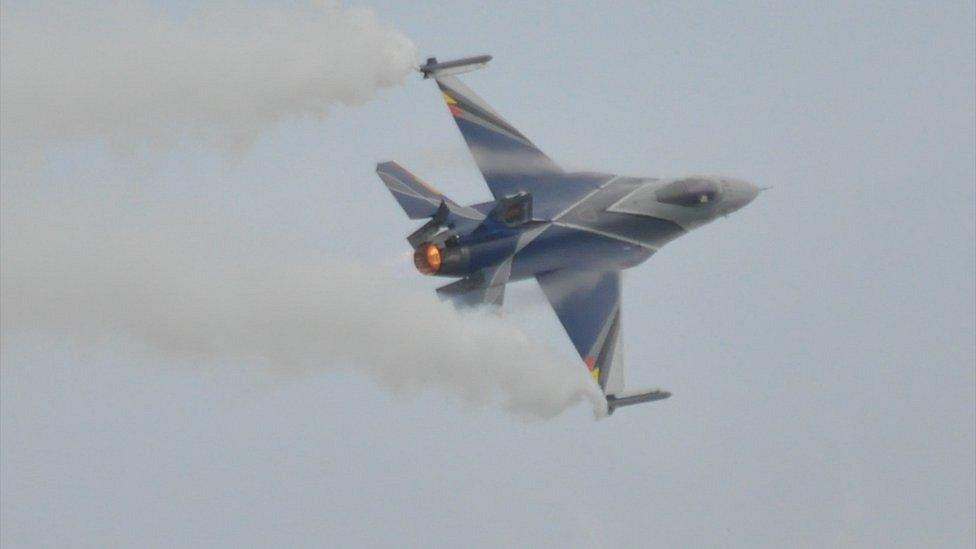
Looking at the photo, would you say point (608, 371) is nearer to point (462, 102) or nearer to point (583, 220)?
point (583, 220)

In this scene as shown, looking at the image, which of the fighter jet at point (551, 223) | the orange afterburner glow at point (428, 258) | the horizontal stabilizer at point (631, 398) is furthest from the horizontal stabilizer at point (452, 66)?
the horizontal stabilizer at point (631, 398)

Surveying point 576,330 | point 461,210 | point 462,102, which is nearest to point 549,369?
point 576,330

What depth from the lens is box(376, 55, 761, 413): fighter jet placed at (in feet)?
161

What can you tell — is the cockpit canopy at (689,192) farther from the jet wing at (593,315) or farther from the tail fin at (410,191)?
the tail fin at (410,191)

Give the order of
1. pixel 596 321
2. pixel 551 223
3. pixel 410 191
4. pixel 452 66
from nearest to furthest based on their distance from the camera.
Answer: pixel 410 191, pixel 551 223, pixel 596 321, pixel 452 66

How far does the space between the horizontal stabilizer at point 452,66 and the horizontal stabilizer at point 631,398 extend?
10.3 metres

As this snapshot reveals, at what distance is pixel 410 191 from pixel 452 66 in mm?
4586

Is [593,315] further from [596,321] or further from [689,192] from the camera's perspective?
[689,192]

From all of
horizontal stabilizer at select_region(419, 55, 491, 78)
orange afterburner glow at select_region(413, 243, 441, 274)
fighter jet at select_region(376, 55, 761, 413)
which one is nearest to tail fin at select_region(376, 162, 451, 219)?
fighter jet at select_region(376, 55, 761, 413)

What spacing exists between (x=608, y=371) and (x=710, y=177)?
7.54 meters

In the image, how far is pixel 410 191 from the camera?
5016 centimetres

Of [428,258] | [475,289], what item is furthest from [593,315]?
[428,258]

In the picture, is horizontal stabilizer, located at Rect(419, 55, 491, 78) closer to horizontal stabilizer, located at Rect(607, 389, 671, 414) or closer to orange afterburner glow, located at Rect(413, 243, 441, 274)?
orange afterburner glow, located at Rect(413, 243, 441, 274)

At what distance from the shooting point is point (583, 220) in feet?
168
